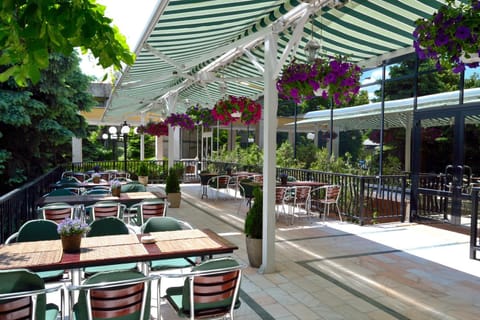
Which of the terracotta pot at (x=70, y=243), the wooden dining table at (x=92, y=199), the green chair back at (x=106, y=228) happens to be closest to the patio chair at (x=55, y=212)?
the wooden dining table at (x=92, y=199)

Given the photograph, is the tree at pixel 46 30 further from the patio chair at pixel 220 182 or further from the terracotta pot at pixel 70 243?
the patio chair at pixel 220 182

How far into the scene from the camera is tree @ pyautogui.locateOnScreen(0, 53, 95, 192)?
7.91 meters

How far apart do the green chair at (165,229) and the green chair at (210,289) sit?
109 cm

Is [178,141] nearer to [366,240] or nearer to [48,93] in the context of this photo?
[48,93]

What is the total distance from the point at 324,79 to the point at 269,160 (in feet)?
4.27

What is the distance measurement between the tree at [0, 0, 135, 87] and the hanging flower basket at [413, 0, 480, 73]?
1.96 metres

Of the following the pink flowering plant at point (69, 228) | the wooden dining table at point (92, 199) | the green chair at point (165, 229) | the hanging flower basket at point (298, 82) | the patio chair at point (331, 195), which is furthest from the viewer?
the patio chair at point (331, 195)

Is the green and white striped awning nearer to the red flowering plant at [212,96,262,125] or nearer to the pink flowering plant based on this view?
the red flowering plant at [212,96,262,125]

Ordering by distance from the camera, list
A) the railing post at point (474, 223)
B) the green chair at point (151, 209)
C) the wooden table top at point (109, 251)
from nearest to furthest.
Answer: the wooden table top at point (109, 251), the railing post at point (474, 223), the green chair at point (151, 209)

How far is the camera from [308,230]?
747 centimetres

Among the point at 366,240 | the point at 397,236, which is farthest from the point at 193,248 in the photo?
the point at 397,236

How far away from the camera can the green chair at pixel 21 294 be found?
231 cm

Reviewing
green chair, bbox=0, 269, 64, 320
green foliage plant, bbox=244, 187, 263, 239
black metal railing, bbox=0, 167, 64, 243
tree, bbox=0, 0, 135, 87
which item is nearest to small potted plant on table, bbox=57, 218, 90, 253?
green chair, bbox=0, 269, 64, 320

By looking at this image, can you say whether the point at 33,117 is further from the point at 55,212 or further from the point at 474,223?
the point at 474,223
